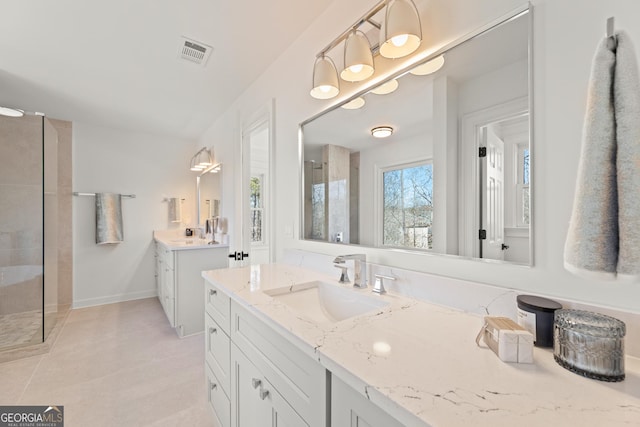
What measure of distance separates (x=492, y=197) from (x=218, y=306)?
1336 mm

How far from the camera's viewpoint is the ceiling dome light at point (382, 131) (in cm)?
125

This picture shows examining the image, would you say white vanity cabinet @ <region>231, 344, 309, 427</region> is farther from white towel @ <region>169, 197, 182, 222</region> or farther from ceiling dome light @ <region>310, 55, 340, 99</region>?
white towel @ <region>169, 197, 182, 222</region>

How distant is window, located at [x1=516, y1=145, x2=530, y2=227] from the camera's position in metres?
0.81

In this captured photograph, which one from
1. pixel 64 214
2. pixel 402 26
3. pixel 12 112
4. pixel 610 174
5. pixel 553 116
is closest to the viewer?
pixel 610 174

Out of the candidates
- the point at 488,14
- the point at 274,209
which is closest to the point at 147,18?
the point at 274,209

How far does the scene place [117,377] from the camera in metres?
1.97

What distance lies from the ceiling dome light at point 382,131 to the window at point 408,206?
0.17 metres

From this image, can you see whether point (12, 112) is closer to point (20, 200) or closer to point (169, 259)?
point (20, 200)

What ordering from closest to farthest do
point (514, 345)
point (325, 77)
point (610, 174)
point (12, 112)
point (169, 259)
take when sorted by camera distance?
point (610, 174) → point (514, 345) → point (325, 77) → point (12, 112) → point (169, 259)

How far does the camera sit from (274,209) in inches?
83.0

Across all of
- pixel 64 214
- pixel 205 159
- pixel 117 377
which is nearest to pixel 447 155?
pixel 117 377

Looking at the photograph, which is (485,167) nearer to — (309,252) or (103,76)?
(309,252)

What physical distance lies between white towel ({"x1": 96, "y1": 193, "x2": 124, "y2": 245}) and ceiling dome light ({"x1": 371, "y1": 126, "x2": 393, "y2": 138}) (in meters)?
3.90

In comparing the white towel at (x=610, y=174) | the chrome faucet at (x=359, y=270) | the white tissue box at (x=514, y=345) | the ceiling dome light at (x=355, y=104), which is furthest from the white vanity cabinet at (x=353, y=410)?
the ceiling dome light at (x=355, y=104)
